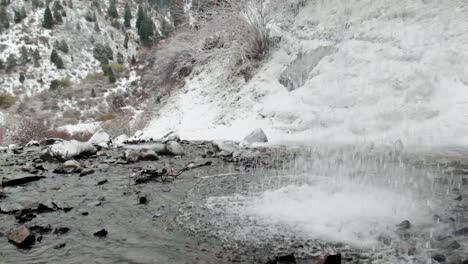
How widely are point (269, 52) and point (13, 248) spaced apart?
14831 millimetres

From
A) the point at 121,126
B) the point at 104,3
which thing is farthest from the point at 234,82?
the point at 104,3

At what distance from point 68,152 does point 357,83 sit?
Result: 8498 mm

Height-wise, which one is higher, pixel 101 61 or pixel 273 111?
pixel 101 61

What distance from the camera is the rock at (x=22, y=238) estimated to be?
4.27 m

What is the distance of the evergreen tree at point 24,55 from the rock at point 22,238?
5550 centimetres

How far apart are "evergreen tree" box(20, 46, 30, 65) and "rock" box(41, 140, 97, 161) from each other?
4852 cm

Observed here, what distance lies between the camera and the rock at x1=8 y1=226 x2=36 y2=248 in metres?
4.27

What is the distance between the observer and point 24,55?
54156 mm

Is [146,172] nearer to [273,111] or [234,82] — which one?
[273,111]

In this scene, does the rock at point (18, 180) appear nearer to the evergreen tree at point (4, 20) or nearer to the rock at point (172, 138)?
the rock at point (172, 138)

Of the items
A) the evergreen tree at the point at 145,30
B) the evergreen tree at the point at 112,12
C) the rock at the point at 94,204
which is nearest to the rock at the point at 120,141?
the rock at the point at 94,204

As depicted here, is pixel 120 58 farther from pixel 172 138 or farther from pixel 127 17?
pixel 172 138

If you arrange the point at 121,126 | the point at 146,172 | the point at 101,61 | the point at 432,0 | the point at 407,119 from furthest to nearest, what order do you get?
the point at 101,61 < the point at 121,126 < the point at 432,0 < the point at 407,119 < the point at 146,172

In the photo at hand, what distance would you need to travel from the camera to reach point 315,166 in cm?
837
